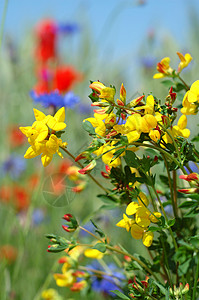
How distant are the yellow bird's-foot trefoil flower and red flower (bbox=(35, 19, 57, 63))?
159 cm

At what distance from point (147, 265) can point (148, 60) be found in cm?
163

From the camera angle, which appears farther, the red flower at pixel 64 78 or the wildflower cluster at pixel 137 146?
the red flower at pixel 64 78

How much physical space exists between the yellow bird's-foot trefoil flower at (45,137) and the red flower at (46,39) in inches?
62.6

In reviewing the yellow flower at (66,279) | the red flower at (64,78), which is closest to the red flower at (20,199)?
the red flower at (64,78)

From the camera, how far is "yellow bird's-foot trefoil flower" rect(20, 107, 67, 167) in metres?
0.33

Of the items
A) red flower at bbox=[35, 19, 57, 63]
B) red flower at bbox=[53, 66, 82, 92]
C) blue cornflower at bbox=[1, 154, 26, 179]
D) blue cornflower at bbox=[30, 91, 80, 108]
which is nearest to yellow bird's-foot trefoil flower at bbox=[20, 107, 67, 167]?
blue cornflower at bbox=[30, 91, 80, 108]

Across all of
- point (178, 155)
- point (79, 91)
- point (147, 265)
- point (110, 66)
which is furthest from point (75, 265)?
point (110, 66)

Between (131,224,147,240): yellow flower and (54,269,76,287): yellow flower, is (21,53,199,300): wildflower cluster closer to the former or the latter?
(131,224,147,240): yellow flower

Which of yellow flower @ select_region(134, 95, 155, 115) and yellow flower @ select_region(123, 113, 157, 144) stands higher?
yellow flower @ select_region(134, 95, 155, 115)

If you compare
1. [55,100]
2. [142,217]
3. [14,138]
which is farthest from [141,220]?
[14,138]

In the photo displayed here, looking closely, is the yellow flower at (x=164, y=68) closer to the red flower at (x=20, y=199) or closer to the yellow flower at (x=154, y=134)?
the yellow flower at (x=154, y=134)

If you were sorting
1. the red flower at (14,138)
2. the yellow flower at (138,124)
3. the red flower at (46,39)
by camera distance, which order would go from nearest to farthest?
the yellow flower at (138,124)
the red flower at (14,138)
the red flower at (46,39)

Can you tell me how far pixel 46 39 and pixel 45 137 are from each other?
1663mm

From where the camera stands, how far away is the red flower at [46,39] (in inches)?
73.5
